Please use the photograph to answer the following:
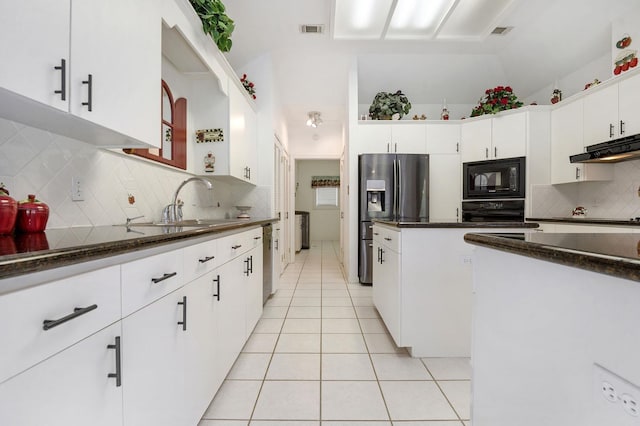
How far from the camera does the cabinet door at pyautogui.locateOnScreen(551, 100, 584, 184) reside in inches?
123

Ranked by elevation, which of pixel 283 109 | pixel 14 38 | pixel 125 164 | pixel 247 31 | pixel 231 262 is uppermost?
pixel 247 31

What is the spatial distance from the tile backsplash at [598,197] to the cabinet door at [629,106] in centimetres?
51

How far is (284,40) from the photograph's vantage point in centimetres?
360

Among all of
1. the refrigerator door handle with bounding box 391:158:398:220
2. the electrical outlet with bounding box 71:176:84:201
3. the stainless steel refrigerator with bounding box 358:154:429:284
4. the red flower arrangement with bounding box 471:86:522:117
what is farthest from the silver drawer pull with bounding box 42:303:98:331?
the red flower arrangement with bounding box 471:86:522:117

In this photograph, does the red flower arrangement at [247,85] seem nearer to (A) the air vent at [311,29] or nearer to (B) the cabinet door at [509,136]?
(A) the air vent at [311,29]

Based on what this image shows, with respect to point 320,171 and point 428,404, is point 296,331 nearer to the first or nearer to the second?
point 428,404

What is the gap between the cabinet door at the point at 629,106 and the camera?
2.49m

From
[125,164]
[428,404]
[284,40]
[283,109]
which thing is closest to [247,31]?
[284,40]

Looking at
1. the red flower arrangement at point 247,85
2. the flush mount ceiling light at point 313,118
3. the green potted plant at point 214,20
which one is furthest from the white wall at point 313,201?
the green potted plant at point 214,20

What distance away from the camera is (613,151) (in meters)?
2.56

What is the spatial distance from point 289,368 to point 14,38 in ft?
6.27

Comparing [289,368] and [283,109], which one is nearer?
[289,368]

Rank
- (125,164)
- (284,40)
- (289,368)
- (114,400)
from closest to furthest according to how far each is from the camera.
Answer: (114,400) → (125,164) → (289,368) → (284,40)

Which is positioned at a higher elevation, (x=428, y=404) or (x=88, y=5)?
(x=88, y=5)
